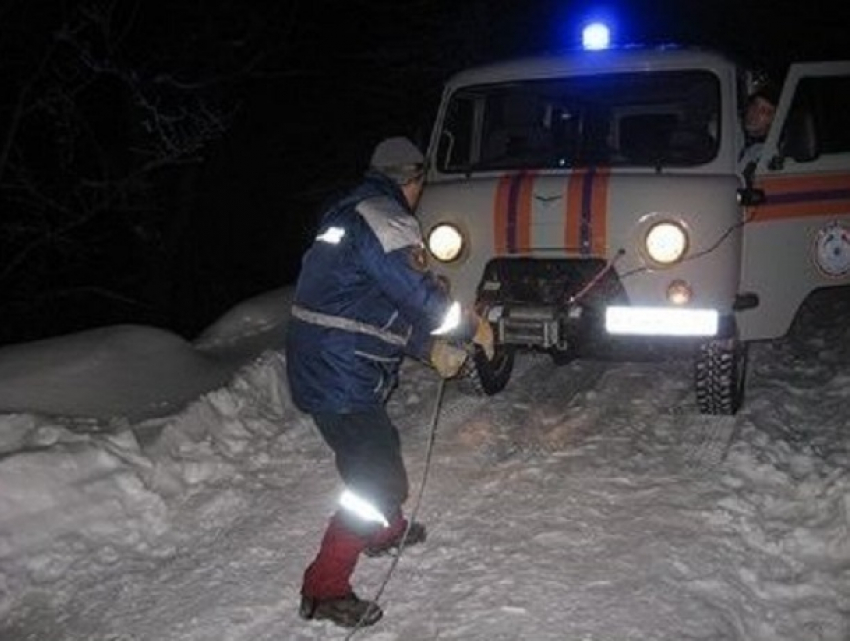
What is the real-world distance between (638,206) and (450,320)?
229 centimetres

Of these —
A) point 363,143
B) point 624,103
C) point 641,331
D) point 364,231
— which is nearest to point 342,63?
point 363,143

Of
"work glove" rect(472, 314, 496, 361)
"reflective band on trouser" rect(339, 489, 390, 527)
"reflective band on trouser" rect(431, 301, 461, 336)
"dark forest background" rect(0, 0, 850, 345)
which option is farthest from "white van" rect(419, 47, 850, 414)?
"dark forest background" rect(0, 0, 850, 345)

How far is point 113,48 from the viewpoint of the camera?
1288 centimetres

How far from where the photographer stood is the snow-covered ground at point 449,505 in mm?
3994

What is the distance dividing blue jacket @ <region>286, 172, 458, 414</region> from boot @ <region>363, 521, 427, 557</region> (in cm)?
89

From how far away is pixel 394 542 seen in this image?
14.9 feet

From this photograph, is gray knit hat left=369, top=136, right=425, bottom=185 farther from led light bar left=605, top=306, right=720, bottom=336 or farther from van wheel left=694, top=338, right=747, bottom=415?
van wheel left=694, top=338, right=747, bottom=415

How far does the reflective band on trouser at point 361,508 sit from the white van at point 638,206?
6.34 feet

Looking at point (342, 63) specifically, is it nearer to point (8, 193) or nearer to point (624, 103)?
point (8, 193)

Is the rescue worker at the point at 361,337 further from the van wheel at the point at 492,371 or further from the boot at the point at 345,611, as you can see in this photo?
the van wheel at the point at 492,371

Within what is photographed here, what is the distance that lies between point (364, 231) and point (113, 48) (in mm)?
10434

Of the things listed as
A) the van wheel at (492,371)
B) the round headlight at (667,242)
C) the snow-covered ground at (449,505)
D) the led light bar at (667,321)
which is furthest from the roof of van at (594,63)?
the snow-covered ground at (449,505)

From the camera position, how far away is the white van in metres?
5.65

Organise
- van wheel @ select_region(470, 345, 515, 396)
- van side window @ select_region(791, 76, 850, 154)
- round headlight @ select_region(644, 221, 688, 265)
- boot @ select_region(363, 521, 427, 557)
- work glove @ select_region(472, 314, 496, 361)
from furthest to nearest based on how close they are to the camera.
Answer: van wheel @ select_region(470, 345, 515, 396) < van side window @ select_region(791, 76, 850, 154) < round headlight @ select_region(644, 221, 688, 265) < boot @ select_region(363, 521, 427, 557) < work glove @ select_region(472, 314, 496, 361)
